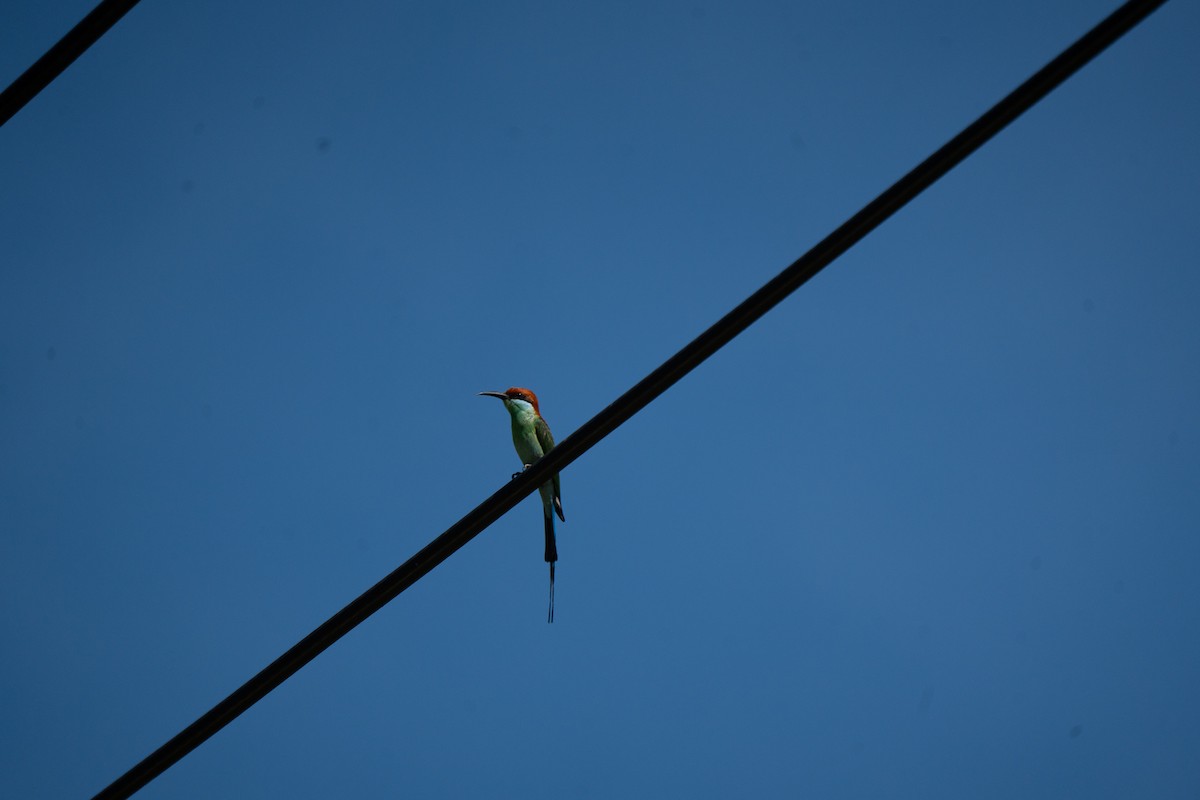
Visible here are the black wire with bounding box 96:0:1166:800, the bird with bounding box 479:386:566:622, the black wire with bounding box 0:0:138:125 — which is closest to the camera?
the black wire with bounding box 96:0:1166:800

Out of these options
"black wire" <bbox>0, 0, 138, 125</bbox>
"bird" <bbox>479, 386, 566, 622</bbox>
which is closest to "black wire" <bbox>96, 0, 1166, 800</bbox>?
Answer: "black wire" <bbox>0, 0, 138, 125</bbox>

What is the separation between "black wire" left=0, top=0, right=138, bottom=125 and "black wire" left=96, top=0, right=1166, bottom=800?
1.42m

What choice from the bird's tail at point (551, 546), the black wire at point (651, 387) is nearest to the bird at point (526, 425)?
the bird's tail at point (551, 546)

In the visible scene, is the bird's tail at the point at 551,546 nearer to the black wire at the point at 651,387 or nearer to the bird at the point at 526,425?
the bird at the point at 526,425

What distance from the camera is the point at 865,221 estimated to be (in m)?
2.15

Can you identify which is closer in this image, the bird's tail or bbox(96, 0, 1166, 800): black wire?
bbox(96, 0, 1166, 800): black wire

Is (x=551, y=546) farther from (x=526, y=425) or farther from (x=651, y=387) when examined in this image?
(x=651, y=387)

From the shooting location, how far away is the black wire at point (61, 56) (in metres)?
2.25

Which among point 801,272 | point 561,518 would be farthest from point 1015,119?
point 561,518

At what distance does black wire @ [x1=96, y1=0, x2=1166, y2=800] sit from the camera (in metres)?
1.98

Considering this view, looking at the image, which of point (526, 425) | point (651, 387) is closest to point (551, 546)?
point (526, 425)

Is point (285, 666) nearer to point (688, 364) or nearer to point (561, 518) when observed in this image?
point (688, 364)

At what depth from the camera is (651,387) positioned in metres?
2.41

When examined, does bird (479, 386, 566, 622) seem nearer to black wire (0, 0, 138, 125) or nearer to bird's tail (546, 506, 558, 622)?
bird's tail (546, 506, 558, 622)
